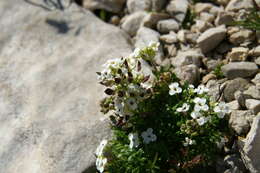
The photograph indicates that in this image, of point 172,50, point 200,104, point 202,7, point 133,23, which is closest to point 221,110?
point 200,104

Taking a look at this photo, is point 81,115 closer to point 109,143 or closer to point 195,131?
point 109,143

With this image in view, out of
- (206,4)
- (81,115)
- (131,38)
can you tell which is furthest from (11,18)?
(206,4)

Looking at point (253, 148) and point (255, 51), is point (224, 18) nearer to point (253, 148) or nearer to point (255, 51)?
point (255, 51)

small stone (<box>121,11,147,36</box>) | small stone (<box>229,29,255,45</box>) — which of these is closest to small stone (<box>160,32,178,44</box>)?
small stone (<box>121,11,147,36</box>)

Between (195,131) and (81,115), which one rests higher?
(195,131)

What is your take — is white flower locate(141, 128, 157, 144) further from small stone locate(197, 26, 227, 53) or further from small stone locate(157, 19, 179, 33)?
small stone locate(157, 19, 179, 33)

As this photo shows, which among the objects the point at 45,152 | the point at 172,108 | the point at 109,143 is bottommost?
the point at 45,152

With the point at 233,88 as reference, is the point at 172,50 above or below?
below
